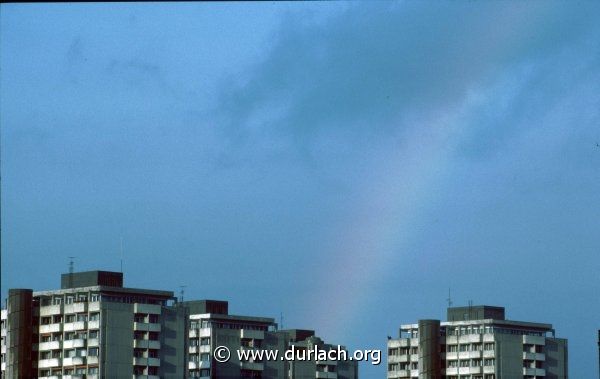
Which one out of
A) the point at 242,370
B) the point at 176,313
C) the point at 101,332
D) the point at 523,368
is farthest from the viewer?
the point at 523,368

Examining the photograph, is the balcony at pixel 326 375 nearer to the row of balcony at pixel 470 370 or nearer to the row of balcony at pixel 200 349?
the row of balcony at pixel 470 370

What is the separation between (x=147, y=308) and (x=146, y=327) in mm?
1374

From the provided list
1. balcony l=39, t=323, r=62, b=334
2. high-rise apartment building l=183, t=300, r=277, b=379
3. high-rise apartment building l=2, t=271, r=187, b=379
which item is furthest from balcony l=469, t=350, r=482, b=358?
balcony l=39, t=323, r=62, b=334

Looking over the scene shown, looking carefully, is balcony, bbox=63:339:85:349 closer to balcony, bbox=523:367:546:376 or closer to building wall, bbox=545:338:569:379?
balcony, bbox=523:367:546:376

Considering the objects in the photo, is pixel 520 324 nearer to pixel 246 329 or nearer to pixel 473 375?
pixel 473 375

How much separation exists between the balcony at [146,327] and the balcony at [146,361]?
2040mm

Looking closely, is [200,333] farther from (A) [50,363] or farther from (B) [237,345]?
(A) [50,363]

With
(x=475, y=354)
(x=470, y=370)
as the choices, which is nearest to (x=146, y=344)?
(x=475, y=354)

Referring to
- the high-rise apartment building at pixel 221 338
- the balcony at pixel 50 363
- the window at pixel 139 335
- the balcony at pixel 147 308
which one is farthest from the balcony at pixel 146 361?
the high-rise apartment building at pixel 221 338

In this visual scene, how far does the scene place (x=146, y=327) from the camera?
86.7 meters

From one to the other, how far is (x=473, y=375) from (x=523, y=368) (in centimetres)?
442

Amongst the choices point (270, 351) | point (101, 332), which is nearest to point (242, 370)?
point (270, 351)

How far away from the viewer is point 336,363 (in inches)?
4279

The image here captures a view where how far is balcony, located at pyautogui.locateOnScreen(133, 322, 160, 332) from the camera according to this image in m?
86.4
